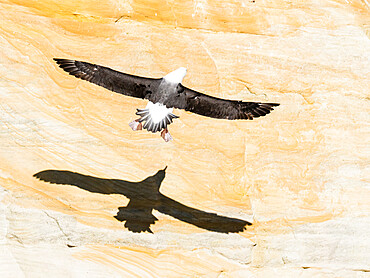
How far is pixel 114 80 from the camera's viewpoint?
7.39m

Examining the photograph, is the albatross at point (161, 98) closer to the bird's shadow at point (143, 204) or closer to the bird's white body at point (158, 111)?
the bird's white body at point (158, 111)

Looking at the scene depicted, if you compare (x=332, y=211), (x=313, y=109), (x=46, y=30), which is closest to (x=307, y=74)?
(x=313, y=109)

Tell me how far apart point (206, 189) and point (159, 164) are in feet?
2.63

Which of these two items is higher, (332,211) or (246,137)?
(246,137)

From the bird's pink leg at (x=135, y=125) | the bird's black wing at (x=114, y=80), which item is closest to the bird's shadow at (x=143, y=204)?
the bird's pink leg at (x=135, y=125)

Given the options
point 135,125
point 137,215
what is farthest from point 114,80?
point 137,215

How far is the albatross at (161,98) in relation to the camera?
24.3 feet

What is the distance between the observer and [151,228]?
26.0ft

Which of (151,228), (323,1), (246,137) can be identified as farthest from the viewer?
(323,1)

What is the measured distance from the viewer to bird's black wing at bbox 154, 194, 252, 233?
7.99 m

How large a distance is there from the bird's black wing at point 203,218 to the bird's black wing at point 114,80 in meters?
1.71

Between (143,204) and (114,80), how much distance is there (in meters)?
1.90

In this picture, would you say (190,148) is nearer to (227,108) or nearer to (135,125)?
(135,125)

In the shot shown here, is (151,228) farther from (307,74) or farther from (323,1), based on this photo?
(323,1)
